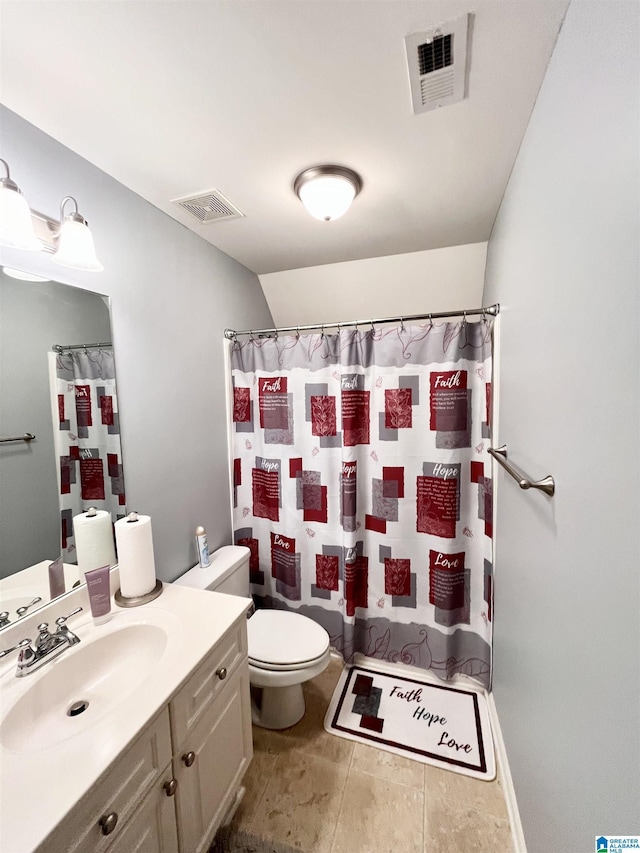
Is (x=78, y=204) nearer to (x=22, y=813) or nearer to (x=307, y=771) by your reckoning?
(x=22, y=813)

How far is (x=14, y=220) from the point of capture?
88cm

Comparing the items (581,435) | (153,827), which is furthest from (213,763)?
(581,435)

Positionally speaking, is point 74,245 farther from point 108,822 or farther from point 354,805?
point 354,805

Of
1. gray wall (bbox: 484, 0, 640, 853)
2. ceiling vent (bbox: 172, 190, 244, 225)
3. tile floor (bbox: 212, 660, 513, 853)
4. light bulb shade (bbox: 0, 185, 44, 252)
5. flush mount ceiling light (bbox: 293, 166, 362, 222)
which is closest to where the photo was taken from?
gray wall (bbox: 484, 0, 640, 853)

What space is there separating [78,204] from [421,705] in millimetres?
2552

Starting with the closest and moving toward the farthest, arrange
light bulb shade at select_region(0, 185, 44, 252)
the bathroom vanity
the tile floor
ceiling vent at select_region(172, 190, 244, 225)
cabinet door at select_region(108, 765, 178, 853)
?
the bathroom vanity → cabinet door at select_region(108, 765, 178, 853) → light bulb shade at select_region(0, 185, 44, 252) → the tile floor → ceiling vent at select_region(172, 190, 244, 225)

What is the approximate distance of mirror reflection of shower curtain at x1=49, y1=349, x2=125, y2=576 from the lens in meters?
1.08

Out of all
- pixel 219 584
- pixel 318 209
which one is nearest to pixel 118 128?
pixel 318 209

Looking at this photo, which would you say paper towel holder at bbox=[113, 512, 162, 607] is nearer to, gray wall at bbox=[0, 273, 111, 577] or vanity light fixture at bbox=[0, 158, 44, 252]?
gray wall at bbox=[0, 273, 111, 577]

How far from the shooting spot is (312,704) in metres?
1.64

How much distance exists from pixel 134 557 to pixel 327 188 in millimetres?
1537

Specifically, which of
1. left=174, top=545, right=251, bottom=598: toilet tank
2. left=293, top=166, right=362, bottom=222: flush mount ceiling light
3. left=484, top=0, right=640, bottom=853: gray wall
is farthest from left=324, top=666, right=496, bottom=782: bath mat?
left=293, top=166, right=362, bottom=222: flush mount ceiling light

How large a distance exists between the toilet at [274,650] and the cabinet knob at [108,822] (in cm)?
74

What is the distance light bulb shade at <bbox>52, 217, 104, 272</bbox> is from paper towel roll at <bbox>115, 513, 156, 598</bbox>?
0.88 metres
